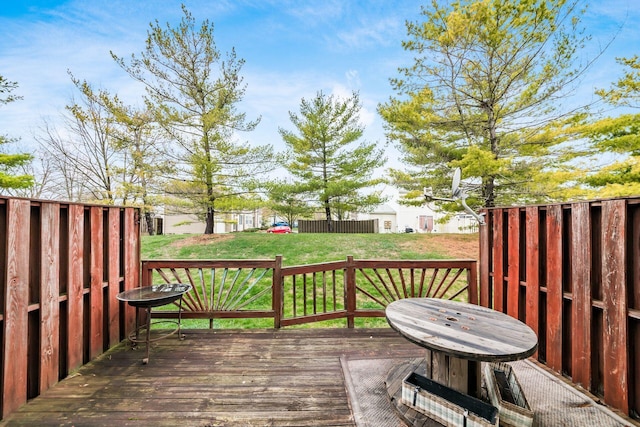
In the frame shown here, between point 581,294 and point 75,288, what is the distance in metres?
4.89

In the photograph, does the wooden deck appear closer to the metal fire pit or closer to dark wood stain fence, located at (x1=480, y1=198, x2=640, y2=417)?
the metal fire pit

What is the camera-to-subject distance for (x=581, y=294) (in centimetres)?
233

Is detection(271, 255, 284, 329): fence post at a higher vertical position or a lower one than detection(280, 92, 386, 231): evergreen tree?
lower

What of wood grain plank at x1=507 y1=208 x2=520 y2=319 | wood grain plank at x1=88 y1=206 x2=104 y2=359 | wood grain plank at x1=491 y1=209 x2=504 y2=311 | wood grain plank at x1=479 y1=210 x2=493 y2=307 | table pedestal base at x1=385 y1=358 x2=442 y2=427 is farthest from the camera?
wood grain plank at x1=479 y1=210 x2=493 y2=307

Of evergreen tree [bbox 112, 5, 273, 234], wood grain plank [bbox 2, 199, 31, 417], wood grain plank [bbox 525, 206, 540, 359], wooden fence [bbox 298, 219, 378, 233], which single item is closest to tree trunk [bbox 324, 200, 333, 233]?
wooden fence [bbox 298, 219, 378, 233]

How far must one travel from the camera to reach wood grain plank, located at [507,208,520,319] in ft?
10.0

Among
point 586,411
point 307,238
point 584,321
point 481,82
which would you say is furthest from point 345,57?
point 586,411

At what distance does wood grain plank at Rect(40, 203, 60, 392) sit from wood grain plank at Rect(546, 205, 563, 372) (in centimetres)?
485

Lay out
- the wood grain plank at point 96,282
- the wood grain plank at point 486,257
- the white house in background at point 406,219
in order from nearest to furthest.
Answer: the wood grain plank at point 96,282 < the wood grain plank at point 486,257 < the white house in background at point 406,219

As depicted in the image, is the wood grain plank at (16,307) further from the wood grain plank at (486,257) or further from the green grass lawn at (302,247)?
the green grass lawn at (302,247)

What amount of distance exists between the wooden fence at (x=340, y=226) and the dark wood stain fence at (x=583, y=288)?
30.9 ft

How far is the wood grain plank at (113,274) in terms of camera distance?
3.12 meters

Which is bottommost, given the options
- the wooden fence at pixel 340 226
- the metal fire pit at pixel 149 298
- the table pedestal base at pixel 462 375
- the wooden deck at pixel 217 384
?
the wooden deck at pixel 217 384

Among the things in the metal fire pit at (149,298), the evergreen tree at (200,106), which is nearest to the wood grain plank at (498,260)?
the metal fire pit at (149,298)
